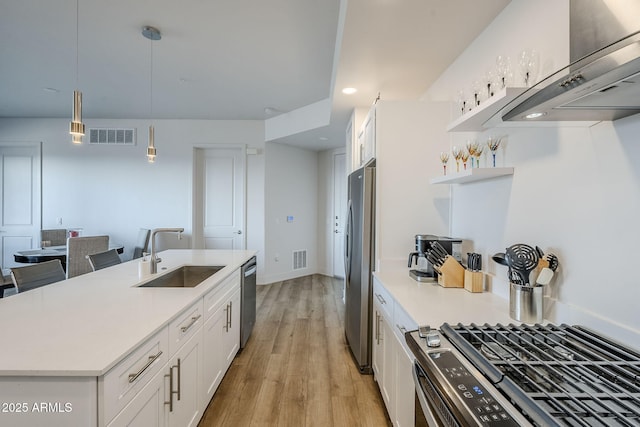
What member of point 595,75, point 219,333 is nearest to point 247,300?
point 219,333

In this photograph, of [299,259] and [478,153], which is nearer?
[478,153]

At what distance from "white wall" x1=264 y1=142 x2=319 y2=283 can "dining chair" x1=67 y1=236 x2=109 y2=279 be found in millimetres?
2500

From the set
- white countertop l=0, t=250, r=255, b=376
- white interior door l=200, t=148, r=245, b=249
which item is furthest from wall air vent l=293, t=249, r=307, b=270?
white countertop l=0, t=250, r=255, b=376

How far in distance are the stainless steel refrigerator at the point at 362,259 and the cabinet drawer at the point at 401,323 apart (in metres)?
0.73

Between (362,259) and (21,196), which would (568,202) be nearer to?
(362,259)

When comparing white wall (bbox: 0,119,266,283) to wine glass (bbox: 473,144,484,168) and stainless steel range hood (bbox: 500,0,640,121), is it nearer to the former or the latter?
wine glass (bbox: 473,144,484,168)

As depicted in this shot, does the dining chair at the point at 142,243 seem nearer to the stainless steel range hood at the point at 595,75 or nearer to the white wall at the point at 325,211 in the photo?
the white wall at the point at 325,211

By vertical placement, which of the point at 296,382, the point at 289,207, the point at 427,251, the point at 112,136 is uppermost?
the point at 112,136

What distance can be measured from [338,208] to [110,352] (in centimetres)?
494

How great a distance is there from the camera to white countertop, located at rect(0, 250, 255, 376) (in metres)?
0.92

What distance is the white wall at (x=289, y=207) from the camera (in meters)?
Answer: 5.42

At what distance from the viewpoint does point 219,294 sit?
2129 millimetres

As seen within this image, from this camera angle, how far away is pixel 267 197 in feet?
17.6

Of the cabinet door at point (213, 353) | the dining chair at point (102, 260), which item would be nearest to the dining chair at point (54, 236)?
the dining chair at point (102, 260)
